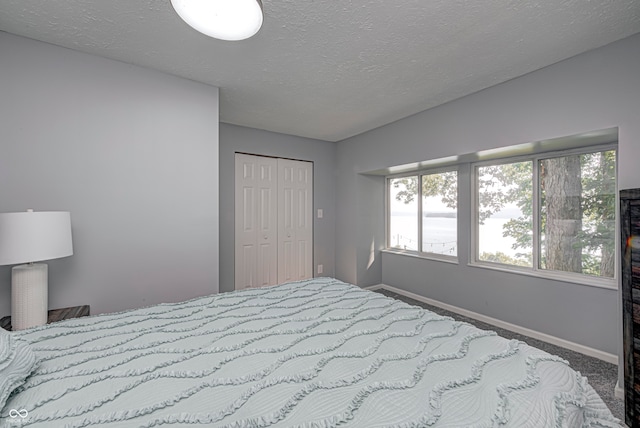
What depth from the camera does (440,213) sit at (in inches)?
149

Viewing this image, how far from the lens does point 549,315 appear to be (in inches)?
103

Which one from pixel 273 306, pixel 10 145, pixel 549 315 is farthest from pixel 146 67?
pixel 549 315

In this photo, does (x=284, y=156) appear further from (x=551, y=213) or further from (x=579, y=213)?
(x=579, y=213)

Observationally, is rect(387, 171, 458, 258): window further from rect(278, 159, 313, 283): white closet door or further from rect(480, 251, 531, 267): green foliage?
rect(278, 159, 313, 283): white closet door

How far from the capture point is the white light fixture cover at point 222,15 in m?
1.26

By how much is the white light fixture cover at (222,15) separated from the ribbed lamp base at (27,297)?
1.75 metres

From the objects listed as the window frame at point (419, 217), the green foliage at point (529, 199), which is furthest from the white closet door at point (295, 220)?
the green foliage at point (529, 199)

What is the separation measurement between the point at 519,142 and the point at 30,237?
361 cm

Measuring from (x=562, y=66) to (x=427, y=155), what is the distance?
1.33 metres

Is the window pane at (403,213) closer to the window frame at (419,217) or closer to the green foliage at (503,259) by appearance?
the window frame at (419,217)

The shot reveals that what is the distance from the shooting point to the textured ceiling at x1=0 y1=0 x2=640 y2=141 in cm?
164

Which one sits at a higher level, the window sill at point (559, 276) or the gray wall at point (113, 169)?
the gray wall at point (113, 169)

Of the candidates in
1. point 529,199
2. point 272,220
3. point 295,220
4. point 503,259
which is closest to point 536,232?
point 529,199

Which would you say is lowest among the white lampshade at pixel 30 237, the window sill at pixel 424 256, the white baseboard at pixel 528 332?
the white baseboard at pixel 528 332
